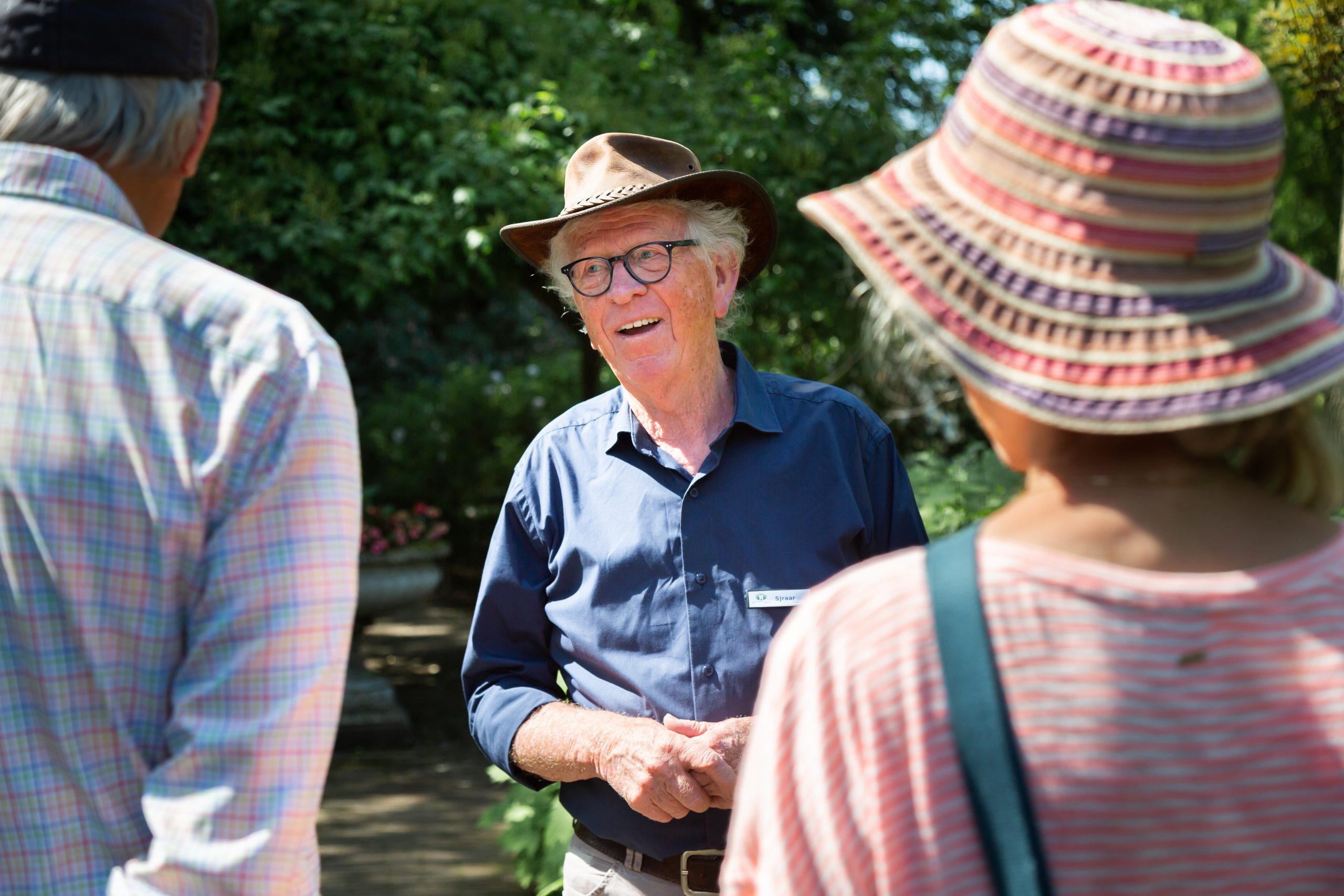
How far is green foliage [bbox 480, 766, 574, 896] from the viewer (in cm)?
404

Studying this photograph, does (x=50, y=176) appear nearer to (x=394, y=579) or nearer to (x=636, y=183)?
(x=636, y=183)

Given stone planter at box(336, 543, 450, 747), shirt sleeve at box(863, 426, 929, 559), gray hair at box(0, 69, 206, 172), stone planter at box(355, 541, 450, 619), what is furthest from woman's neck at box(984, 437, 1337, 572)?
stone planter at box(355, 541, 450, 619)

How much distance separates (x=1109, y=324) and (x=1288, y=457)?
206mm

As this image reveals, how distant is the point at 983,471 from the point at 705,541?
7.35 ft

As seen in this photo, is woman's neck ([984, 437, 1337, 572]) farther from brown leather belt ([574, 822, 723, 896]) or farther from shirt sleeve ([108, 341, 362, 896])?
brown leather belt ([574, 822, 723, 896])

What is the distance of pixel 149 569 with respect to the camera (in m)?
1.27

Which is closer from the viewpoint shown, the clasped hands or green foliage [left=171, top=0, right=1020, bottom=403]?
the clasped hands

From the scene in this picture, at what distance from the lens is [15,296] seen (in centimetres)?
126

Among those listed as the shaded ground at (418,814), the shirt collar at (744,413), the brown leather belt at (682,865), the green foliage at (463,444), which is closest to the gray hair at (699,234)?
the shirt collar at (744,413)

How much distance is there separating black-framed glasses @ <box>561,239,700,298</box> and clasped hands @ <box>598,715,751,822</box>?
92cm

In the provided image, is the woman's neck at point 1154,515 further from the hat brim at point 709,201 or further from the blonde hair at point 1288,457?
the hat brim at point 709,201

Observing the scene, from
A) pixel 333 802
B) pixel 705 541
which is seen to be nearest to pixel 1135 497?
pixel 705 541

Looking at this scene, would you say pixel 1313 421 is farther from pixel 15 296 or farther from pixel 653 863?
pixel 653 863

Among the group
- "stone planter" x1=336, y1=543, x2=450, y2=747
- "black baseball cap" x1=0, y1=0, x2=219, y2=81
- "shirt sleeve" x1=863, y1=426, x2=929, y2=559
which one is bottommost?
"stone planter" x1=336, y1=543, x2=450, y2=747
